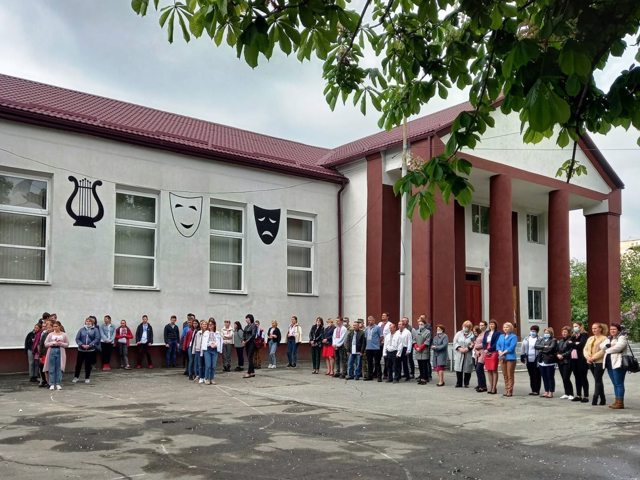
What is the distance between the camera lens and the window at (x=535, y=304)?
32.1 m

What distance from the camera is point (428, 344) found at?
17.8 m

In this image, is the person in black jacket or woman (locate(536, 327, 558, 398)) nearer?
the person in black jacket

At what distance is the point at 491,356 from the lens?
52.1ft

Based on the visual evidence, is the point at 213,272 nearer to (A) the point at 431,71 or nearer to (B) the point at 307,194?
(B) the point at 307,194

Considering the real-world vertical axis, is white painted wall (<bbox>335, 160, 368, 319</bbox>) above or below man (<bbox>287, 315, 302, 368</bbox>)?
above

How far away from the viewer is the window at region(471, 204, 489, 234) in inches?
1171

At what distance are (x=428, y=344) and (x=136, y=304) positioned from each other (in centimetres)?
891

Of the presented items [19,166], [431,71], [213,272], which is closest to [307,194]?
[213,272]

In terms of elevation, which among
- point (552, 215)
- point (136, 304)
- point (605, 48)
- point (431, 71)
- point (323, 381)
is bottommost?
point (323, 381)

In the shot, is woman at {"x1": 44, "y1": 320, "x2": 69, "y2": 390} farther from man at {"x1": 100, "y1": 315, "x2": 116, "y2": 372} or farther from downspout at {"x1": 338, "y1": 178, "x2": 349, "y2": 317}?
downspout at {"x1": 338, "y1": 178, "x2": 349, "y2": 317}

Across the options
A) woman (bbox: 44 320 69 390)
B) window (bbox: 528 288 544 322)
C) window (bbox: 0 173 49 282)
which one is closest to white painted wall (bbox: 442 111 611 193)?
window (bbox: 528 288 544 322)

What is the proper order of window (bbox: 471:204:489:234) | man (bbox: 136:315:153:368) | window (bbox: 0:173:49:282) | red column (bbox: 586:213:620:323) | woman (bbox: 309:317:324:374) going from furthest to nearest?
red column (bbox: 586:213:620:323) → window (bbox: 471:204:489:234) → woman (bbox: 309:317:324:374) → man (bbox: 136:315:153:368) → window (bbox: 0:173:49:282)

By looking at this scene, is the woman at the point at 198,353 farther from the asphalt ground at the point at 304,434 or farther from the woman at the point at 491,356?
the woman at the point at 491,356

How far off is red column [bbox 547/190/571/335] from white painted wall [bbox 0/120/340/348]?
862 centimetres
